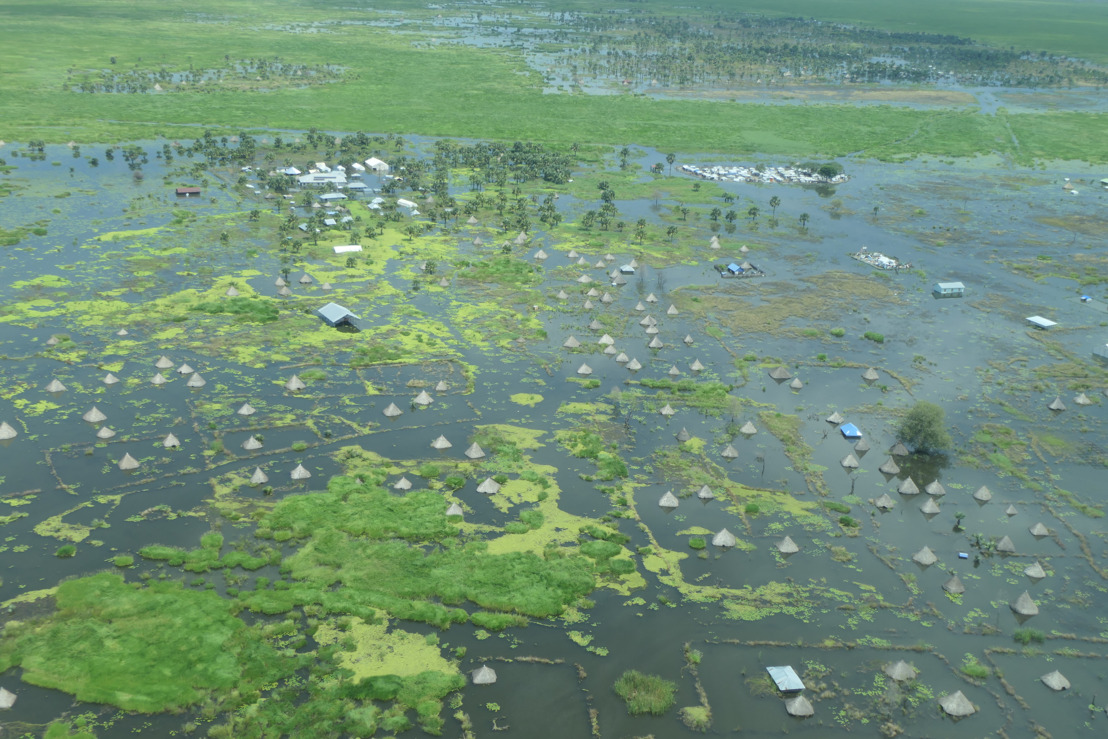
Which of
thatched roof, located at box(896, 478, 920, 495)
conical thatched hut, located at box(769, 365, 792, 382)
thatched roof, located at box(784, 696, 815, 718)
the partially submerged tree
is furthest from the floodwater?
conical thatched hut, located at box(769, 365, 792, 382)

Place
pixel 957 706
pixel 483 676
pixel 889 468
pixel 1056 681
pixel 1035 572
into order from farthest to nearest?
1. pixel 889 468
2. pixel 1035 572
3. pixel 1056 681
4. pixel 483 676
5. pixel 957 706

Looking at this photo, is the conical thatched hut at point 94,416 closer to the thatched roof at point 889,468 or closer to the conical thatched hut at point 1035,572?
the thatched roof at point 889,468

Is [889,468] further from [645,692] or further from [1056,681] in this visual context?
[645,692]

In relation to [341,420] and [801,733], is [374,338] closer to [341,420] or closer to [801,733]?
[341,420]

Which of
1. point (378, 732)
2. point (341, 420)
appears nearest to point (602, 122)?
point (341, 420)

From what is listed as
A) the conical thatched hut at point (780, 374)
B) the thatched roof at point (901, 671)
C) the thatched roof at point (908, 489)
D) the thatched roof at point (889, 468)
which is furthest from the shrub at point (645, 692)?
the conical thatched hut at point (780, 374)

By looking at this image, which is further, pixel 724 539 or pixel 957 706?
pixel 724 539

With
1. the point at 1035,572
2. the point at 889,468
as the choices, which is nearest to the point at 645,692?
the point at 1035,572
